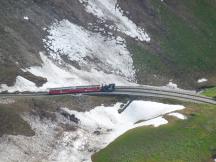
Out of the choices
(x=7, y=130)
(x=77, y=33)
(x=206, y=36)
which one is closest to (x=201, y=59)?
(x=206, y=36)

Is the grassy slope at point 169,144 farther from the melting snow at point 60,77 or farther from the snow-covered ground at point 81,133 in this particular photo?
the melting snow at point 60,77

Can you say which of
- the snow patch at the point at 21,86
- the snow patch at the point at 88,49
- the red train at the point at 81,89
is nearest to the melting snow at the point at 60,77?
the snow patch at the point at 21,86

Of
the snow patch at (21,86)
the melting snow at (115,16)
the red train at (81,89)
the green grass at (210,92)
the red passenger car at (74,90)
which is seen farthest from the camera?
the melting snow at (115,16)

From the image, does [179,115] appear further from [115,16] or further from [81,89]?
[115,16]

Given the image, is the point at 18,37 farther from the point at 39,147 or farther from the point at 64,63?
the point at 39,147

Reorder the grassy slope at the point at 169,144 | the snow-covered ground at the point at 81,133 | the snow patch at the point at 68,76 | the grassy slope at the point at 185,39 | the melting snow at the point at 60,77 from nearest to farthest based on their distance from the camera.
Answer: the snow-covered ground at the point at 81,133, the grassy slope at the point at 169,144, the melting snow at the point at 60,77, the snow patch at the point at 68,76, the grassy slope at the point at 185,39

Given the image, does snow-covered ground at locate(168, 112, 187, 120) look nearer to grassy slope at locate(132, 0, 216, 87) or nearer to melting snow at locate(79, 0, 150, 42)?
grassy slope at locate(132, 0, 216, 87)

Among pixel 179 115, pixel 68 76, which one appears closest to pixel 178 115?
pixel 179 115
